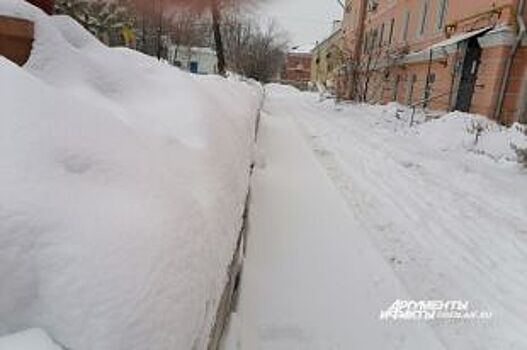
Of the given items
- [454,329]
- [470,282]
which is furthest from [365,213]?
[454,329]

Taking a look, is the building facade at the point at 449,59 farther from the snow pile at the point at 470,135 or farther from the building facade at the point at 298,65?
the building facade at the point at 298,65

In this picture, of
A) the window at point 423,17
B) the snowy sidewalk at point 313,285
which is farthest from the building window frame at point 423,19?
the snowy sidewalk at point 313,285

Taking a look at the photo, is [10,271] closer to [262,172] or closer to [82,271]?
[82,271]

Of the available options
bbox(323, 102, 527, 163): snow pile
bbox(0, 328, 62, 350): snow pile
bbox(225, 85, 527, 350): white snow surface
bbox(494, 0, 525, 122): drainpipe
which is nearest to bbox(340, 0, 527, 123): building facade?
bbox(494, 0, 525, 122): drainpipe

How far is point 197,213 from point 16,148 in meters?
0.68

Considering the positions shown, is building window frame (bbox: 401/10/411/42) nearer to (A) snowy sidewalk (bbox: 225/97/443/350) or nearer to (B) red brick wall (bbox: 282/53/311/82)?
(A) snowy sidewalk (bbox: 225/97/443/350)

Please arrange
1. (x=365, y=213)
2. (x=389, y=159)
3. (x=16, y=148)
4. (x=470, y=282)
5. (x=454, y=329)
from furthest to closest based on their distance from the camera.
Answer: (x=389, y=159), (x=365, y=213), (x=470, y=282), (x=454, y=329), (x=16, y=148)

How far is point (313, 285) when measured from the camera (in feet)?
12.1

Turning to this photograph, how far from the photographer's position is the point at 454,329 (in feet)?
10.5

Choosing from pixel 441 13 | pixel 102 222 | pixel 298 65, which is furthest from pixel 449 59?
pixel 298 65

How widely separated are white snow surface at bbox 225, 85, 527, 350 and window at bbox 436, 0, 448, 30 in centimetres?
1226

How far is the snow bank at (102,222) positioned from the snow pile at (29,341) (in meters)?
0.03

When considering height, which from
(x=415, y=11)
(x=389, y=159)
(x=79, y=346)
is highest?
(x=415, y=11)

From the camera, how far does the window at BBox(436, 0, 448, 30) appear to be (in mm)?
19797
